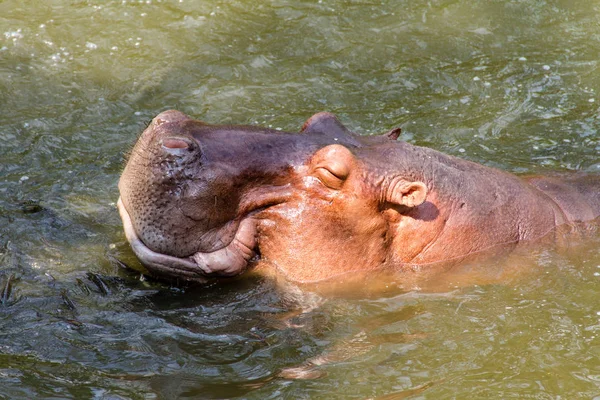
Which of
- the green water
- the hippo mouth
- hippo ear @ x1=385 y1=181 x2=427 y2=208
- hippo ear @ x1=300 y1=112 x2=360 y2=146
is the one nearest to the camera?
the green water

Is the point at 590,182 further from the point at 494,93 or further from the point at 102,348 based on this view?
the point at 102,348

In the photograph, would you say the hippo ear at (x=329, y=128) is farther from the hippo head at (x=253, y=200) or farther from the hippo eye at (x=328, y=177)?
the hippo eye at (x=328, y=177)

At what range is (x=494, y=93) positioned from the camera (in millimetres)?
9008

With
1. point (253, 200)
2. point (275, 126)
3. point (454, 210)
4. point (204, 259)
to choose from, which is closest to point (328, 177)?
point (253, 200)

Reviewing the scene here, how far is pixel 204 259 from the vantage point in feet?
17.5

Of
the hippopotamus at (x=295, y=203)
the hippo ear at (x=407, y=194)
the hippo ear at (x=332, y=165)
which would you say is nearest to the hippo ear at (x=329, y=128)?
the hippopotamus at (x=295, y=203)

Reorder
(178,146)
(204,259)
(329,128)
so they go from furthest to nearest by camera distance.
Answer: (329,128) < (204,259) < (178,146)

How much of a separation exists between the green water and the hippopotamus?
1.03 feet

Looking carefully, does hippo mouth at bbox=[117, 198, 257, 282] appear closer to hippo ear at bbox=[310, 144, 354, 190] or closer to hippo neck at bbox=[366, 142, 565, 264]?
hippo ear at bbox=[310, 144, 354, 190]

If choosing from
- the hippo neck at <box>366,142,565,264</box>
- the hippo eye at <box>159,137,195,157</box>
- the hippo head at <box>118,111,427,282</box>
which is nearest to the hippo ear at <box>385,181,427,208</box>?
the hippo head at <box>118,111,427,282</box>

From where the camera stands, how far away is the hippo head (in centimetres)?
516

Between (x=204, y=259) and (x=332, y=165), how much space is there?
→ 967 millimetres

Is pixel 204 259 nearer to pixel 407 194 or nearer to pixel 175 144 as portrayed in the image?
pixel 175 144

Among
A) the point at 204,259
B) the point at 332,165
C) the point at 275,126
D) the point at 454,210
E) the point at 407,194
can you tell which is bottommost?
the point at 275,126
